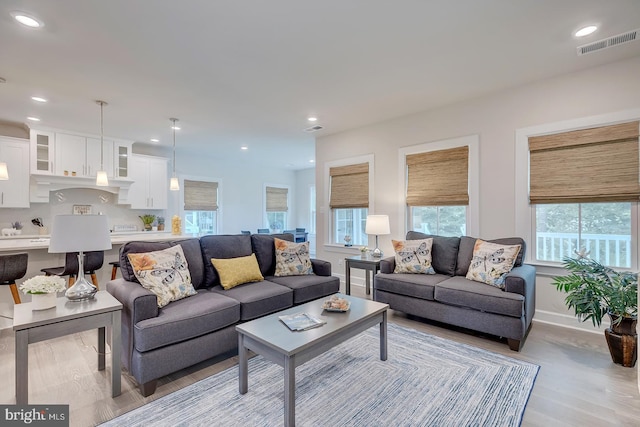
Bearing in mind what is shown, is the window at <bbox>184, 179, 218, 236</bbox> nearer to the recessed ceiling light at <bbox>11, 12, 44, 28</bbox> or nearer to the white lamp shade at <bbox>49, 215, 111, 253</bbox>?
the recessed ceiling light at <bbox>11, 12, 44, 28</bbox>

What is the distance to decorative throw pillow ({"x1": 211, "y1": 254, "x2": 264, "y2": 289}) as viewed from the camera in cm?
307

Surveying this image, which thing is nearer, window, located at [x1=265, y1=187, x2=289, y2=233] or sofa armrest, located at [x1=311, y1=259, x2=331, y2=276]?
sofa armrest, located at [x1=311, y1=259, x2=331, y2=276]

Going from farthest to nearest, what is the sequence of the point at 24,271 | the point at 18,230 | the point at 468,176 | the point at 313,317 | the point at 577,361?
the point at 18,230 → the point at 468,176 → the point at 24,271 → the point at 577,361 → the point at 313,317

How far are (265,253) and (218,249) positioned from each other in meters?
0.59

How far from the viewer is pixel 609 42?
2.63m

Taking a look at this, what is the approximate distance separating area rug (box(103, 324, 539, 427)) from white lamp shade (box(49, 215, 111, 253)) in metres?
1.13

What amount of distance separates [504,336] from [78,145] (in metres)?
6.68

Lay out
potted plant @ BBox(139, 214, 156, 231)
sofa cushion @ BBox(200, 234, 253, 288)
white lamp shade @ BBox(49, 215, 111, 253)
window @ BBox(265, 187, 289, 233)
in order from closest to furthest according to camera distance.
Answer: white lamp shade @ BBox(49, 215, 111, 253) < sofa cushion @ BBox(200, 234, 253, 288) < potted plant @ BBox(139, 214, 156, 231) < window @ BBox(265, 187, 289, 233)

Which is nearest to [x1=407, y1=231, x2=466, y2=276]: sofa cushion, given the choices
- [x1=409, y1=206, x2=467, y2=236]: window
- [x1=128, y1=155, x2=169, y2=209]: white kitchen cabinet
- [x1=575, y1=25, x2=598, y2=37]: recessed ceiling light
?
[x1=409, y1=206, x2=467, y2=236]: window

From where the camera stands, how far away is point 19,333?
1733 mm

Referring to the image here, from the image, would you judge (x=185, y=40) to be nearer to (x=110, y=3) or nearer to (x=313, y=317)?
(x=110, y=3)

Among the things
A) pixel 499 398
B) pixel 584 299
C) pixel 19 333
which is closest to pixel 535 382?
pixel 499 398

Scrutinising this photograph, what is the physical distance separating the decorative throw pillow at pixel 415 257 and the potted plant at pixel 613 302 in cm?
130

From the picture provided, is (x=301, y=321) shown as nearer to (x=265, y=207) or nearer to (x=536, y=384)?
(x=536, y=384)
